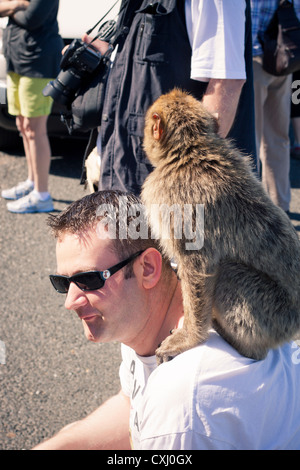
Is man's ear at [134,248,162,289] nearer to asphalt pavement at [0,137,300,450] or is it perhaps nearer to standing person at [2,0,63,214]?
asphalt pavement at [0,137,300,450]

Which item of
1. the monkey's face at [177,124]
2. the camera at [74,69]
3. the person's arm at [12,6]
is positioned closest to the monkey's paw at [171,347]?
the monkey's face at [177,124]

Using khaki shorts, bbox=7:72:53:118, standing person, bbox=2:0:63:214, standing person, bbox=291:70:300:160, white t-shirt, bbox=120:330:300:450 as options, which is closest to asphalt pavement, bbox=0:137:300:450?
standing person, bbox=2:0:63:214

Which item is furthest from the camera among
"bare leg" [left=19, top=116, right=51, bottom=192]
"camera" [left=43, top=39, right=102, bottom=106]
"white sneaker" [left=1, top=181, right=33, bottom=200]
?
"white sneaker" [left=1, top=181, right=33, bottom=200]

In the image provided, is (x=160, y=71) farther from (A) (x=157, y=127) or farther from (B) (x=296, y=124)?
(B) (x=296, y=124)

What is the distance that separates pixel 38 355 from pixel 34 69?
2372mm

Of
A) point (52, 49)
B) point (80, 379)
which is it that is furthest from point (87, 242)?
point (52, 49)

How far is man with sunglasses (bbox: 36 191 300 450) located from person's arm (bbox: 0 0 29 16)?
3108 millimetres

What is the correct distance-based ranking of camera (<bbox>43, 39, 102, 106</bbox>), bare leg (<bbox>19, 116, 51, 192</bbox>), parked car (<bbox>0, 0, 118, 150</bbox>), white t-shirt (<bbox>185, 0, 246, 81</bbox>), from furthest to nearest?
1. parked car (<bbox>0, 0, 118, 150</bbox>)
2. bare leg (<bbox>19, 116, 51, 192</bbox>)
3. camera (<bbox>43, 39, 102, 106</bbox>)
4. white t-shirt (<bbox>185, 0, 246, 81</bbox>)

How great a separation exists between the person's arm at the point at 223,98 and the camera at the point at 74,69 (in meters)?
0.58

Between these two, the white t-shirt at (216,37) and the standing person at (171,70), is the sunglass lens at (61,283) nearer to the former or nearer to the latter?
the standing person at (171,70)

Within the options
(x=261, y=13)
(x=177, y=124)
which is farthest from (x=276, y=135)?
(x=177, y=124)

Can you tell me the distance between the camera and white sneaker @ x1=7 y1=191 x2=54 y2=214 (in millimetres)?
4949

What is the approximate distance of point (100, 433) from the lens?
2.03m

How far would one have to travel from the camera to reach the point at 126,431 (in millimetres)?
2059
